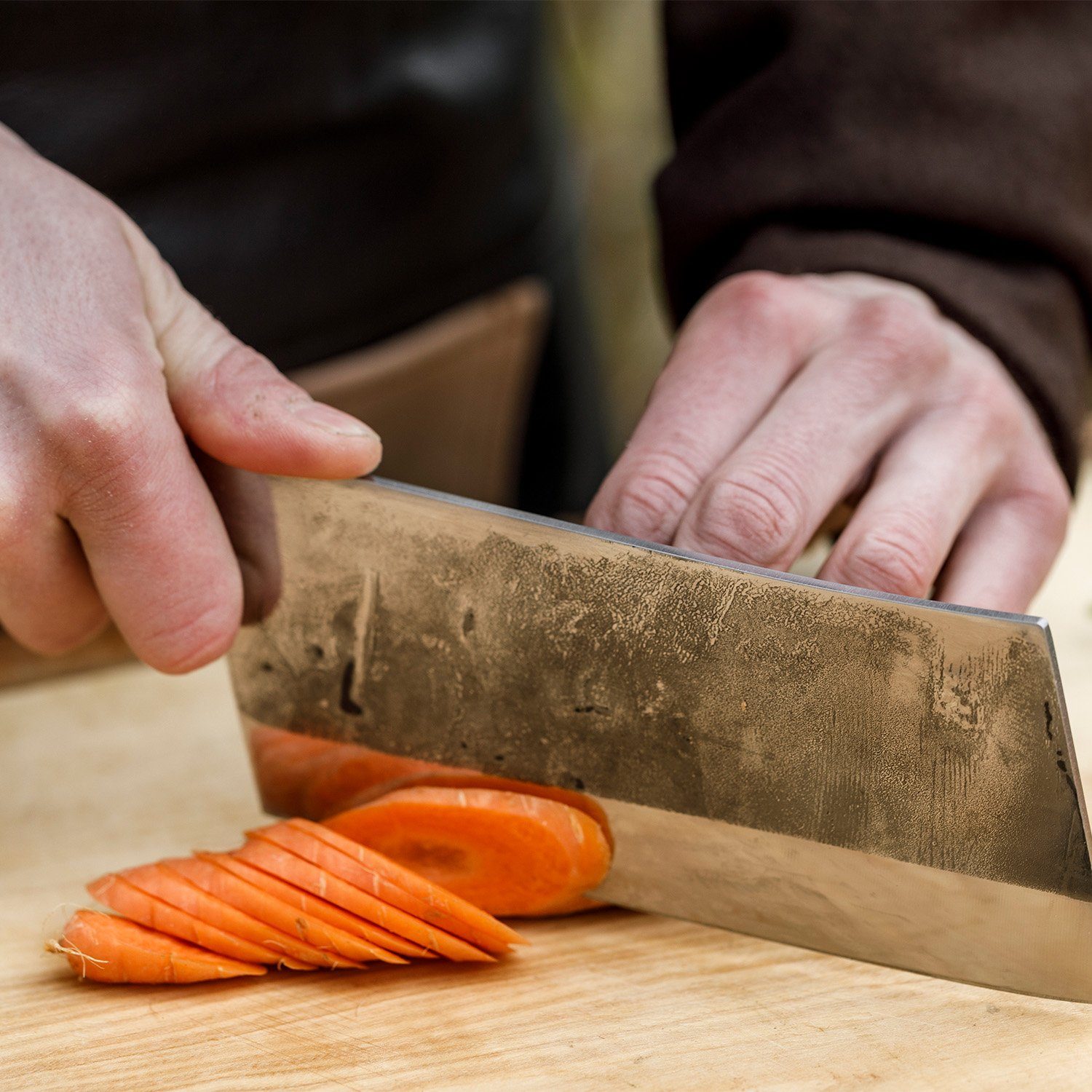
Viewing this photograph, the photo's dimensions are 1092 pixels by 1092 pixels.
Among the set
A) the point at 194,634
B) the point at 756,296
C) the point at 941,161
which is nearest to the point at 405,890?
the point at 194,634

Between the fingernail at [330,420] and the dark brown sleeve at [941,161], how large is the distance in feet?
2.33

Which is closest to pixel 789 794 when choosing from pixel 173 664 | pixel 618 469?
pixel 618 469

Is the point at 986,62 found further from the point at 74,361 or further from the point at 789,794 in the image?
the point at 74,361

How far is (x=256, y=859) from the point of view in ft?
3.57

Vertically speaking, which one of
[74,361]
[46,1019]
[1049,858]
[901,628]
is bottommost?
[46,1019]

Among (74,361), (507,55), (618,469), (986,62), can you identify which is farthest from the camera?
(507,55)

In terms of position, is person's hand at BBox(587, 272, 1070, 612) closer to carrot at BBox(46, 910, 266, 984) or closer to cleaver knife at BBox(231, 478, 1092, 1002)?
cleaver knife at BBox(231, 478, 1092, 1002)

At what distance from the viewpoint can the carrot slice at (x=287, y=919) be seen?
3.42ft

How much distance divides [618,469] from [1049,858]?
0.55 metres

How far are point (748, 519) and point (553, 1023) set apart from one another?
49 centimetres

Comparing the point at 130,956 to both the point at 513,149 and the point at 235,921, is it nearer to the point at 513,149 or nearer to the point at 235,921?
the point at 235,921

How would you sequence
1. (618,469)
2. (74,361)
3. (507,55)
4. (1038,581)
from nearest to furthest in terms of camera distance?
1. (74,361)
2. (618,469)
3. (1038,581)
4. (507,55)

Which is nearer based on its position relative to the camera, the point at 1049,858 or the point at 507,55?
the point at 1049,858

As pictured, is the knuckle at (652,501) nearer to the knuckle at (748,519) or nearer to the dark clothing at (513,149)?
the knuckle at (748,519)
